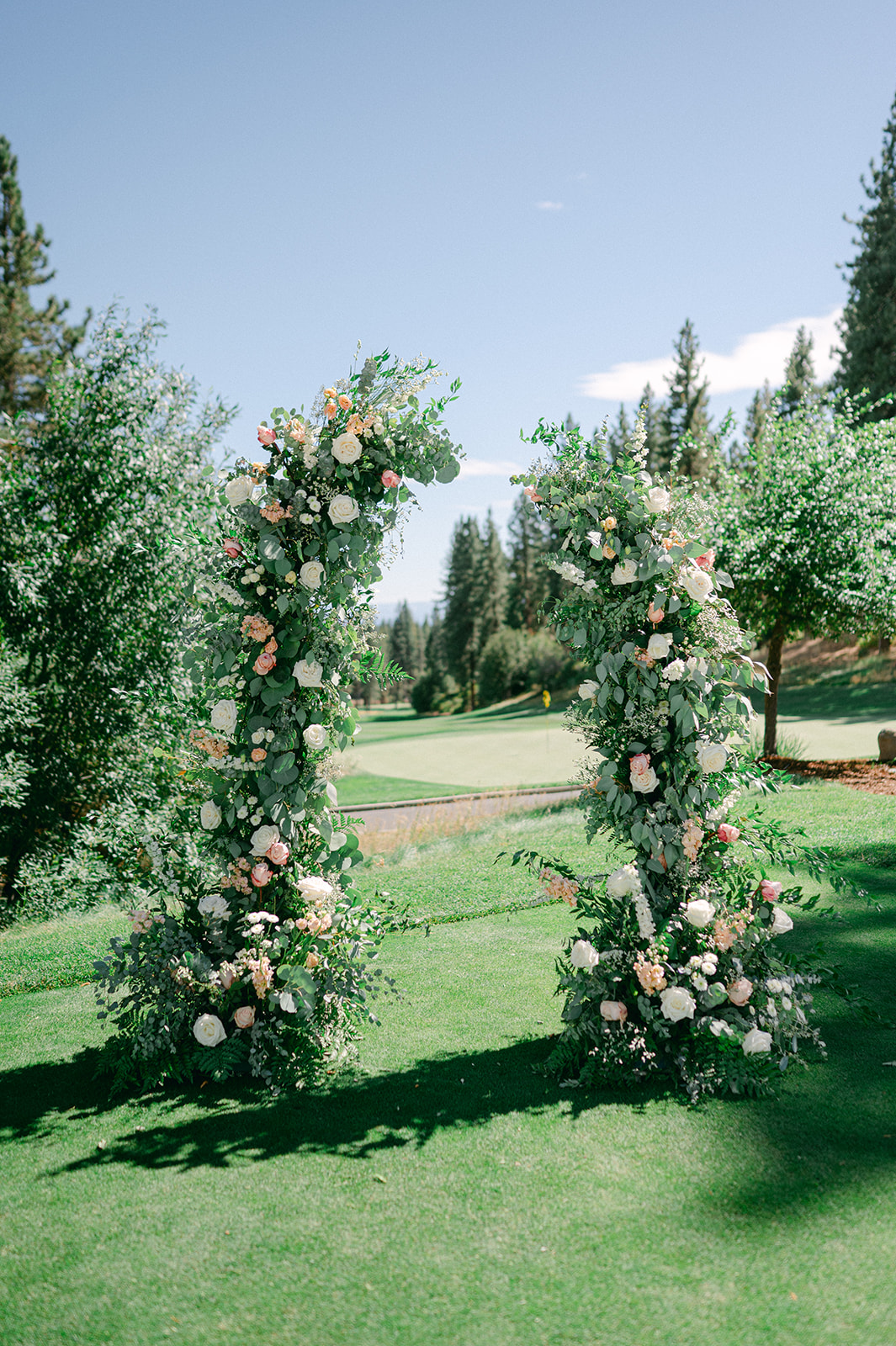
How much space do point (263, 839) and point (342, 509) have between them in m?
1.59

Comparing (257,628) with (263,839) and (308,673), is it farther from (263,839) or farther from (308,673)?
(263,839)

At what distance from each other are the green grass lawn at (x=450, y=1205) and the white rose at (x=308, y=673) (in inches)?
73.5

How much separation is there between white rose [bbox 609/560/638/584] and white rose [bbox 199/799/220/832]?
2.21 metres

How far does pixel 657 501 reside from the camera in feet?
12.6

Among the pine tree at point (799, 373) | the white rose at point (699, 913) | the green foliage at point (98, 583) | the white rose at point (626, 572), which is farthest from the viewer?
the pine tree at point (799, 373)

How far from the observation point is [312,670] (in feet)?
12.8

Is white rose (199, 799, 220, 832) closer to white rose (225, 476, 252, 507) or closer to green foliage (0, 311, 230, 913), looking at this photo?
white rose (225, 476, 252, 507)

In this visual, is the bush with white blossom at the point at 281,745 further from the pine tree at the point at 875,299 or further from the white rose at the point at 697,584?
the pine tree at the point at 875,299

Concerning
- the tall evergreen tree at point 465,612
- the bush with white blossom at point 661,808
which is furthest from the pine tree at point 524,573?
the bush with white blossom at point 661,808

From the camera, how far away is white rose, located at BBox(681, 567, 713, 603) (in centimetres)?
377

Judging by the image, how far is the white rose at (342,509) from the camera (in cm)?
385

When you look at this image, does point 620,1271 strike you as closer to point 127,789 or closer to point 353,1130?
point 353,1130

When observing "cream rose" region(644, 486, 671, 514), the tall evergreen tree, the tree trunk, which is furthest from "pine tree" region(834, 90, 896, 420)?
"cream rose" region(644, 486, 671, 514)

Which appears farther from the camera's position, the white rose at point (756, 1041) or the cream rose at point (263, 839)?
the cream rose at point (263, 839)
